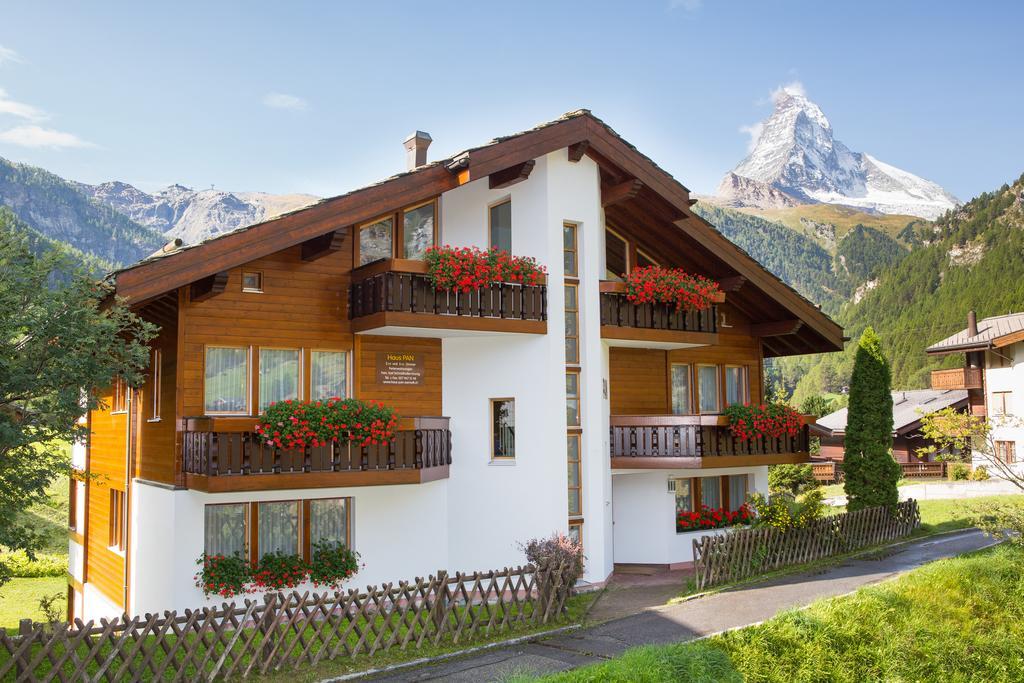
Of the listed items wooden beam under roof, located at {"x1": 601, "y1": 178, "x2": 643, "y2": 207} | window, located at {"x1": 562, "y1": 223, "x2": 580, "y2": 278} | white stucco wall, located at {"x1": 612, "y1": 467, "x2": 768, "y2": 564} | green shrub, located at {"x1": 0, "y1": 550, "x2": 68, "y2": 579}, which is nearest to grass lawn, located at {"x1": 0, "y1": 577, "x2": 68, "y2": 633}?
green shrub, located at {"x1": 0, "y1": 550, "x2": 68, "y2": 579}

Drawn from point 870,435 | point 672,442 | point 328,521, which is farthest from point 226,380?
point 870,435

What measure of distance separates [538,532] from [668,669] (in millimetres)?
6796

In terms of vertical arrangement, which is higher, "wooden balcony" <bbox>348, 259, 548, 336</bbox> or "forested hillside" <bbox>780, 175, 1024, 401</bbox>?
"forested hillside" <bbox>780, 175, 1024, 401</bbox>

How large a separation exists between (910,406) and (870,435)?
1767 inches

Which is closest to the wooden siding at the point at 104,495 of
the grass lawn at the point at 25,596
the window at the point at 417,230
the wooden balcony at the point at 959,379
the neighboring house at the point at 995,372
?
the grass lawn at the point at 25,596

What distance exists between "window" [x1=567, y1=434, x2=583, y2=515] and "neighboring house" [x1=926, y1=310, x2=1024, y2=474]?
110ft

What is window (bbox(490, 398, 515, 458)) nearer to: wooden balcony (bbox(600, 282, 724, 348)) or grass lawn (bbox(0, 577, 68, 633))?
wooden balcony (bbox(600, 282, 724, 348))

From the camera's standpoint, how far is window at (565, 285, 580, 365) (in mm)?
19547

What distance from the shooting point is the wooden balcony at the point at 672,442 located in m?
20.7

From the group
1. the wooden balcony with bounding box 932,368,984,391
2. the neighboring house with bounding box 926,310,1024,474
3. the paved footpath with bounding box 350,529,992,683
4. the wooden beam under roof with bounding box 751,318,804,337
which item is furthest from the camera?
the wooden balcony with bounding box 932,368,984,391

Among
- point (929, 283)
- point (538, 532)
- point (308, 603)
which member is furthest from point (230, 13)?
point (929, 283)

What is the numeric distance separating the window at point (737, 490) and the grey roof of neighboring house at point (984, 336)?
27.5 meters

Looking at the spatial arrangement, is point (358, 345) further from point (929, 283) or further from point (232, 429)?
point (929, 283)

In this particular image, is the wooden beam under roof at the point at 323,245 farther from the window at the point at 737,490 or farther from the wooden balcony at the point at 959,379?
the wooden balcony at the point at 959,379
